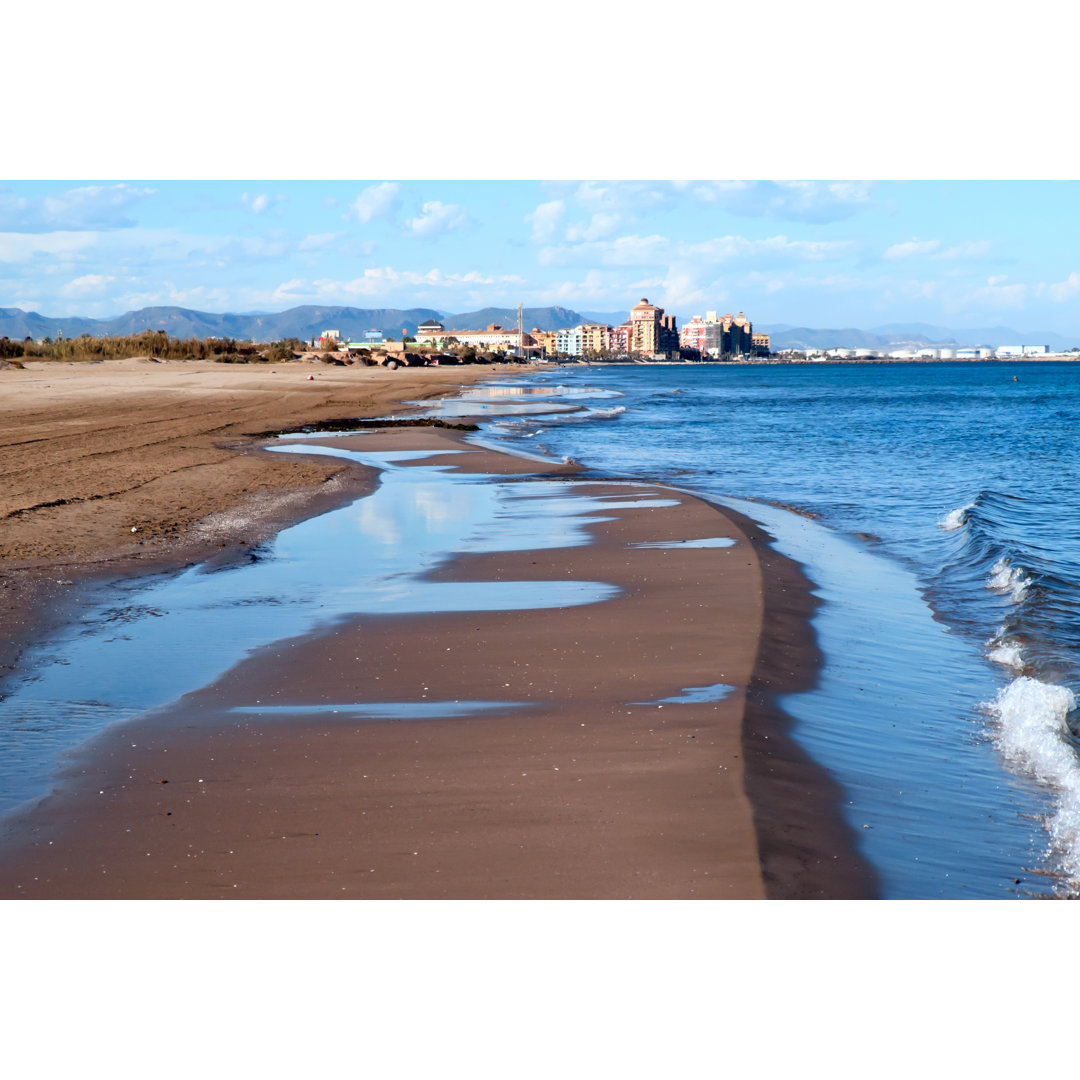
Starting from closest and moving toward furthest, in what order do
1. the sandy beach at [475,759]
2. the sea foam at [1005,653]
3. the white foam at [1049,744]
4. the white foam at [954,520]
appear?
the sandy beach at [475,759], the white foam at [1049,744], the sea foam at [1005,653], the white foam at [954,520]

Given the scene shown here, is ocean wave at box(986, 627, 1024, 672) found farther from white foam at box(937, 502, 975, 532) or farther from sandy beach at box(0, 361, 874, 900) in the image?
white foam at box(937, 502, 975, 532)

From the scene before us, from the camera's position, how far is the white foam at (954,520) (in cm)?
1402

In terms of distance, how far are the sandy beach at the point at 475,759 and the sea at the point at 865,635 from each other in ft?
0.86

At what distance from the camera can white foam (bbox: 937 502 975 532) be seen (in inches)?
552

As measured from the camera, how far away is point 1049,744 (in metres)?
5.47

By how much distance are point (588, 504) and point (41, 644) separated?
27.3 feet

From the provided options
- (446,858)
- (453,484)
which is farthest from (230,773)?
(453,484)

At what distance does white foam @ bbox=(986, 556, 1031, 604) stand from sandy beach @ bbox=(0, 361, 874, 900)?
2008mm

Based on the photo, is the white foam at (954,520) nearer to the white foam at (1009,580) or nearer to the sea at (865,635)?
the sea at (865,635)

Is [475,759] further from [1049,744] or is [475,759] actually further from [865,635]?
[865,635]

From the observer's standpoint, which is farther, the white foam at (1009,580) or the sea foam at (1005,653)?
the white foam at (1009,580)

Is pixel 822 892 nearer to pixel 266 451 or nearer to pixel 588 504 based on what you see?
pixel 588 504

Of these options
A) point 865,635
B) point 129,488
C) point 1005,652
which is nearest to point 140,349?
point 129,488

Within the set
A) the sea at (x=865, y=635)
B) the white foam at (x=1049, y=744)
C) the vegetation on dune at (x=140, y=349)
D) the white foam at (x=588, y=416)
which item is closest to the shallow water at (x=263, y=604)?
the sea at (x=865, y=635)
